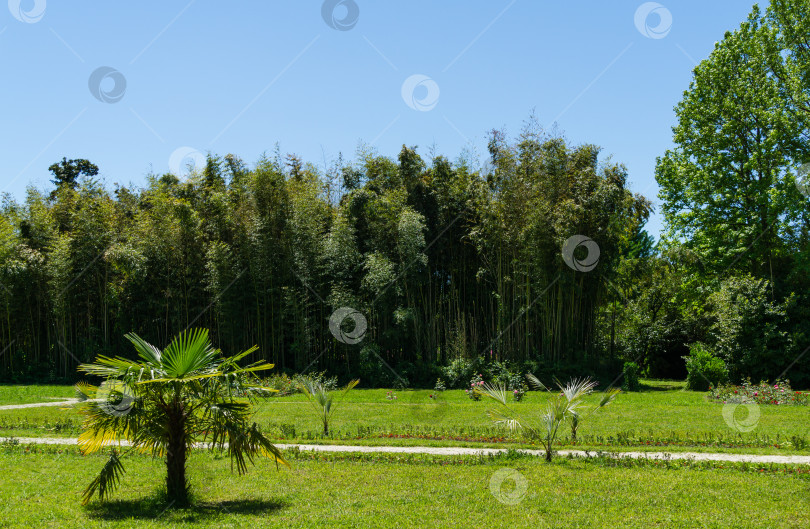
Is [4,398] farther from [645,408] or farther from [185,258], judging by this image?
[645,408]

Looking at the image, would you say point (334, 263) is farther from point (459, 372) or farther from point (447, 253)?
point (459, 372)

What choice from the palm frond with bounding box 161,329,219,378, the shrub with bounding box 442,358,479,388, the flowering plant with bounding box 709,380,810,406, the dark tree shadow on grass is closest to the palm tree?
the palm frond with bounding box 161,329,219,378

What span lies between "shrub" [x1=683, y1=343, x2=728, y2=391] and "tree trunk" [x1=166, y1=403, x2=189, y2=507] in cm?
1548

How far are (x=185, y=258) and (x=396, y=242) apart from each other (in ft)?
23.4

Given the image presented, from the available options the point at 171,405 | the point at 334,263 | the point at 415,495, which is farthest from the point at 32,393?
the point at 415,495

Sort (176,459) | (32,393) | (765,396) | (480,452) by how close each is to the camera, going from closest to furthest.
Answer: (176,459), (480,452), (765,396), (32,393)

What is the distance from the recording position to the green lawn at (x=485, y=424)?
31.0 feet

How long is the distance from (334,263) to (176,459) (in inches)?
549

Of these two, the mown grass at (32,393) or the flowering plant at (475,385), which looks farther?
the mown grass at (32,393)

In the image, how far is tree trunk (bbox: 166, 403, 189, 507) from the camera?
609 cm

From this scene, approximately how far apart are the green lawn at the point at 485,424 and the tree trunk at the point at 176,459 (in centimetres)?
383

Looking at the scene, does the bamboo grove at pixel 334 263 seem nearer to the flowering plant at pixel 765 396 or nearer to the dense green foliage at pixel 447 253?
the dense green foliage at pixel 447 253

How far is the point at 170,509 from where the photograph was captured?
237 inches

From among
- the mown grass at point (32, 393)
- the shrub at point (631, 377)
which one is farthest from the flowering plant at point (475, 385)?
the mown grass at point (32, 393)
